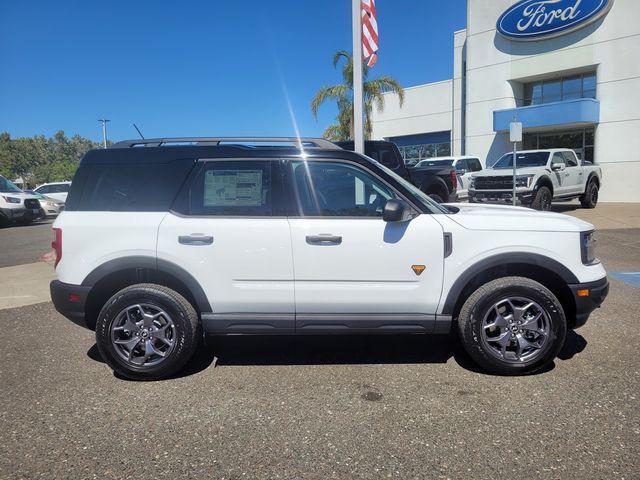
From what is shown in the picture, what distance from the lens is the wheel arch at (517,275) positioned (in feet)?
11.8

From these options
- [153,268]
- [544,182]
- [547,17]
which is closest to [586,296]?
[153,268]

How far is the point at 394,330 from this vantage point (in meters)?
3.66

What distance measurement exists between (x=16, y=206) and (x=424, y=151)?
2260cm

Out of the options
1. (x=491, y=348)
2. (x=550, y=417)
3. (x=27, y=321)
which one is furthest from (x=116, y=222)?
(x=550, y=417)

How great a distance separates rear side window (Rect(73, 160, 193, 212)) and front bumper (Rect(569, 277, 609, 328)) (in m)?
3.16

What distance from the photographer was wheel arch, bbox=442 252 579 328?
3.59 meters

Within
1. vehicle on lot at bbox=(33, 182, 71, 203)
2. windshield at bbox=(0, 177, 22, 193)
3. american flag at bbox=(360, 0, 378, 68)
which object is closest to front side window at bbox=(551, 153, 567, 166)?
american flag at bbox=(360, 0, 378, 68)

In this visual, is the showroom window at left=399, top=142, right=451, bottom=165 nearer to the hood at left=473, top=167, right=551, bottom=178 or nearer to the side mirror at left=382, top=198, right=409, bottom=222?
the hood at left=473, top=167, right=551, bottom=178

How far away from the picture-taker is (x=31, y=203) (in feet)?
58.1

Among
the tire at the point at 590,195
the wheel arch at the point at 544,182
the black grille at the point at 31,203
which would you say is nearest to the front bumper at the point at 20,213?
the black grille at the point at 31,203

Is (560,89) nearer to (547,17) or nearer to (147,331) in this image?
(547,17)

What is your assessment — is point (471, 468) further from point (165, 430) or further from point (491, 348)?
point (165, 430)

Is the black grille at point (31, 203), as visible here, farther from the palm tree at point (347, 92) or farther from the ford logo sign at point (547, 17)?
the ford logo sign at point (547, 17)

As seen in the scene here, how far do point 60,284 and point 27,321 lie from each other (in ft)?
7.13
